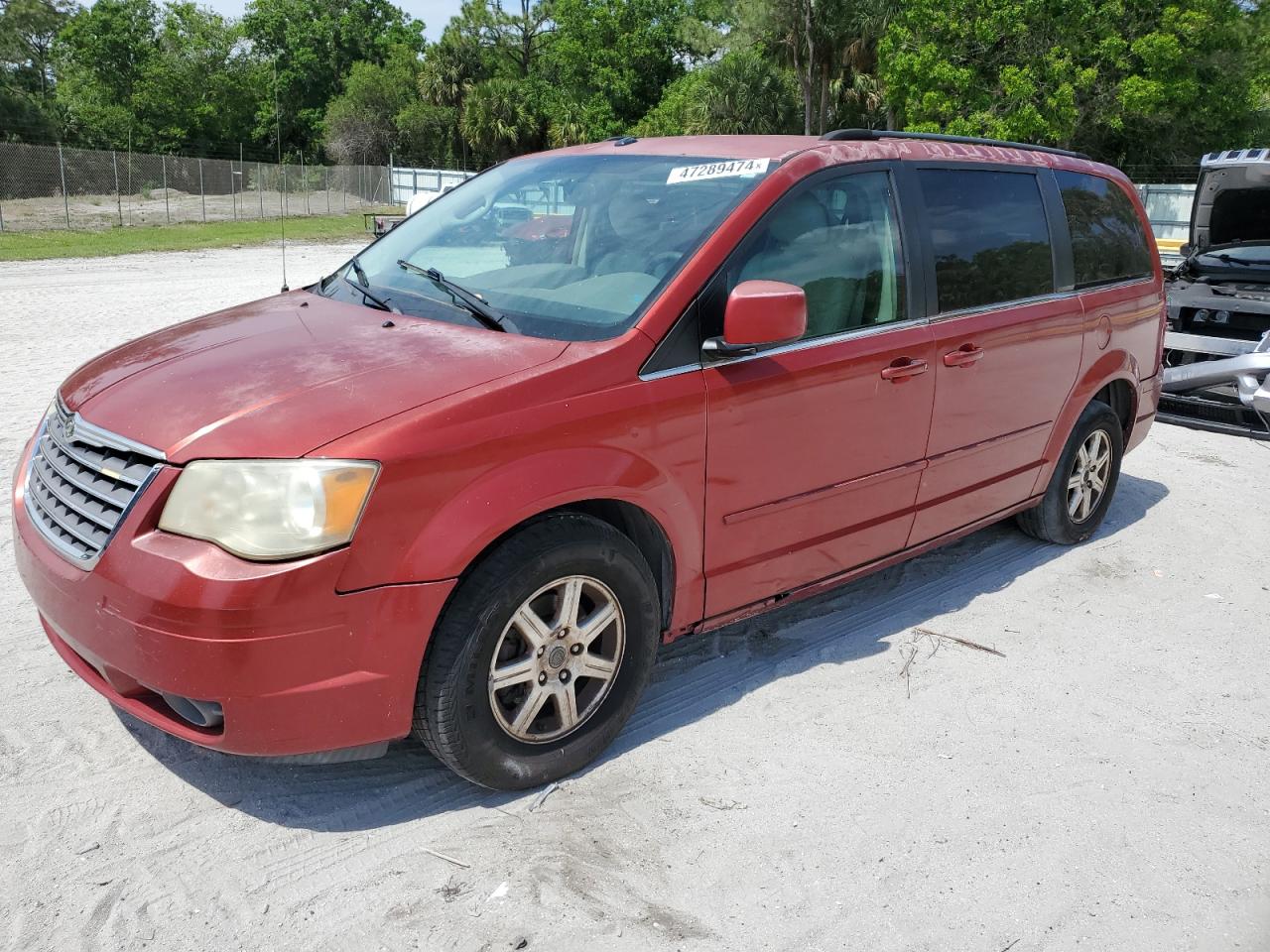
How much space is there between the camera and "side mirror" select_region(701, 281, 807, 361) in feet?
10.5

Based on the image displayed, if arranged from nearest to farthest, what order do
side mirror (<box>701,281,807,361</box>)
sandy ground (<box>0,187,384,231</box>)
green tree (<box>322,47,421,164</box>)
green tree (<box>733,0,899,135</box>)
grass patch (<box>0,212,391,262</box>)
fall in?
1. side mirror (<box>701,281,807,361</box>)
2. grass patch (<box>0,212,391,262</box>)
3. sandy ground (<box>0,187,384,231</box>)
4. green tree (<box>733,0,899,135</box>)
5. green tree (<box>322,47,421,164</box>)

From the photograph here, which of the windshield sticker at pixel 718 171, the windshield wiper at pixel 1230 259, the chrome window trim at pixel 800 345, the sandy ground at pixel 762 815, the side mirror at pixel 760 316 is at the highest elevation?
the windshield sticker at pixel 718 171

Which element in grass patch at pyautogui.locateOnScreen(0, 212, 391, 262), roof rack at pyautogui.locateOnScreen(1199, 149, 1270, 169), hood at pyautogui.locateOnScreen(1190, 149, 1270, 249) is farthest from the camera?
grass patch at pyautogui.locateOnScreen(0, 212, 391, 262)

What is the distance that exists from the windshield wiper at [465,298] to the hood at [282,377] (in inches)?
3.1

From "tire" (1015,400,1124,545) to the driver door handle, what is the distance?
1525 millimetres

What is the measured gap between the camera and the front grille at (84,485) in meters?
2.75

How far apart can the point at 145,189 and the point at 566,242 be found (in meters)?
32.4

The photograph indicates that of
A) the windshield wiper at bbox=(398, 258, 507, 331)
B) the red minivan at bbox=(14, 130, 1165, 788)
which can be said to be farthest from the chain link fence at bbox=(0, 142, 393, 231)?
the red minivan at bbox=(14, 130, 1165, 788)

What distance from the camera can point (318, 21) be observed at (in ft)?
228

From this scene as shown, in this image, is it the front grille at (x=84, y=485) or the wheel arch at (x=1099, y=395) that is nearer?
the front grille at (x=84, y=485)

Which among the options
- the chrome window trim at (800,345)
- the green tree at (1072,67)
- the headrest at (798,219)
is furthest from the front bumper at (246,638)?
the green tree at (1072,67)

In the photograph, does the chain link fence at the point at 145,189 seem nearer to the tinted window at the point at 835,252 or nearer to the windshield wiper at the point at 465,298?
the windshield wiper at the point at 465,298

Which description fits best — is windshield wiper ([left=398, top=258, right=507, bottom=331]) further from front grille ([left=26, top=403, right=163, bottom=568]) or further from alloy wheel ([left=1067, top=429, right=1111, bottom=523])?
alloy wheel ([left=1067, top=429, right=1111, bottom=523])

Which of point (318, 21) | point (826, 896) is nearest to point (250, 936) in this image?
point (826, 896)
